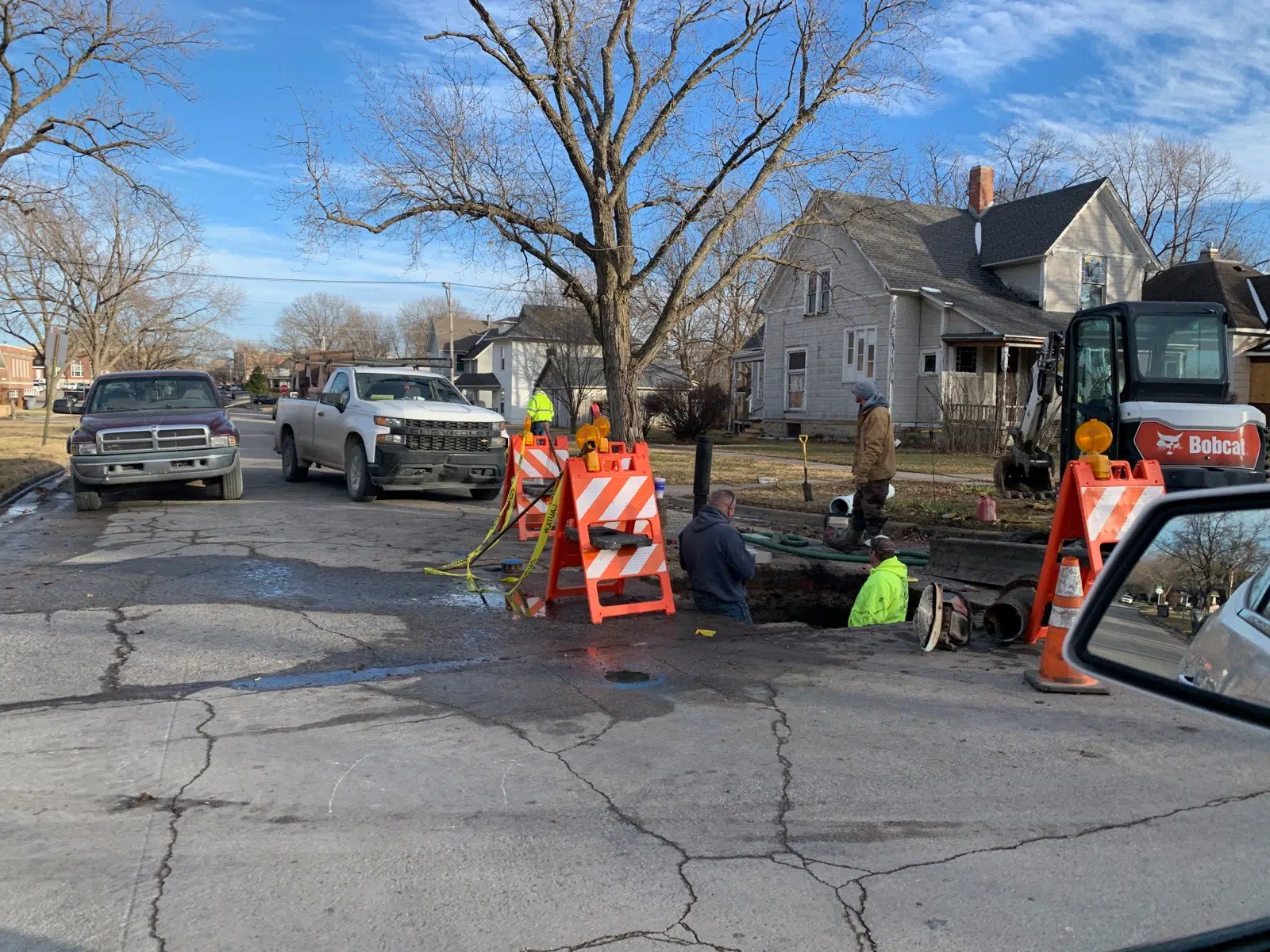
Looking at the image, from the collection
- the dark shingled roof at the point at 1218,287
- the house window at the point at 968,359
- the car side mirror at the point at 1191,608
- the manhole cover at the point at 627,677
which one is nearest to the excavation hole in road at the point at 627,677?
the manhole cover at the point at 627,677

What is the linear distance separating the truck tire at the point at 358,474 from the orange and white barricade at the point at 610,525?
6564 mm

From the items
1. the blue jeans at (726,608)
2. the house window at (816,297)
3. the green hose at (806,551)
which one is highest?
→ the house window at (816,297)

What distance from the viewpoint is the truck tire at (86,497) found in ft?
41.9

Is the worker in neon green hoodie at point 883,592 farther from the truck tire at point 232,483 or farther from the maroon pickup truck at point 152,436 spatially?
the truck tire at point 232,483

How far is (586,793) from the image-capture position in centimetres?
409

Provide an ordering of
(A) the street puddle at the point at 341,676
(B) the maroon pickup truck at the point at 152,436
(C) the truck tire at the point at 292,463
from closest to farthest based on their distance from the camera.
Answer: (A) the street puddle at the point at 341,676
(B) the maroon pickup truck at the point at 152,436
(C) the truck tire at the point at 292,463

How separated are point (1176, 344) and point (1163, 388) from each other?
534 mm

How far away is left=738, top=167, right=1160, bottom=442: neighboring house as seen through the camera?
28109mm

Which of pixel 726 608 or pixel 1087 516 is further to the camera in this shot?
pixel 726 608

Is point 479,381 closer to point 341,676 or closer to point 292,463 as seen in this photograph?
point 292,463

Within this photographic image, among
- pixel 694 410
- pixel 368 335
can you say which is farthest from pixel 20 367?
pixel 694 410

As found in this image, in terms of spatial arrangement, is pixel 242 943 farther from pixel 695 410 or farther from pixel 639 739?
pixel 695 410

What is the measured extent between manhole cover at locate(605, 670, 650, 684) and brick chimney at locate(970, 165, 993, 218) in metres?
31.9

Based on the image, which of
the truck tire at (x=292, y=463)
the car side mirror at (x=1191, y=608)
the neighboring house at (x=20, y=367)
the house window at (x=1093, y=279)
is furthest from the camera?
the neighboring house at (x=20, y=367)
